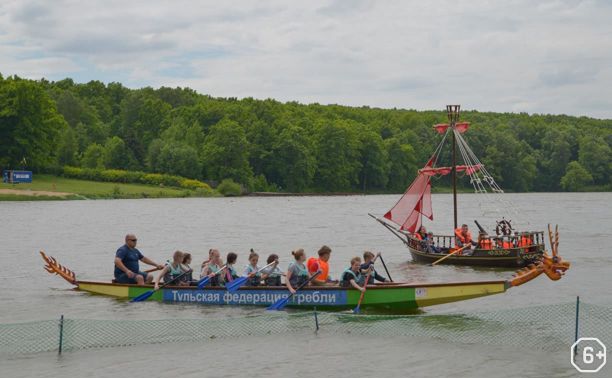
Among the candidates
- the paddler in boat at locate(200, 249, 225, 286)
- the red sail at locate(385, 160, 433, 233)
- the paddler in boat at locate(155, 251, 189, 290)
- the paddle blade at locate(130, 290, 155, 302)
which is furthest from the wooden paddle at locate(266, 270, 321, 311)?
the red sail at locate(385, 160, 433, 233)

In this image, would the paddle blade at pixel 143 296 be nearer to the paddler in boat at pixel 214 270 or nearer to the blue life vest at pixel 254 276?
the paddler in boat at pixel 214 270

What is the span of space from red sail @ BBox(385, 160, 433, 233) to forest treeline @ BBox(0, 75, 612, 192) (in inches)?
3042

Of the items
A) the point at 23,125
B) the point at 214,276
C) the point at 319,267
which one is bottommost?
the point at 214,276

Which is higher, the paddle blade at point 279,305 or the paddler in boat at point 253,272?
the paddler in boat at point 253,272

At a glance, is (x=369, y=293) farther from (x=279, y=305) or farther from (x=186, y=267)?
(x=186, y=267)

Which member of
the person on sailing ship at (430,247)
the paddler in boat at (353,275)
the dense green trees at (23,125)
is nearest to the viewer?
the paddler in boat at (353,275)

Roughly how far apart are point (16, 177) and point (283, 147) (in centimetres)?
4605

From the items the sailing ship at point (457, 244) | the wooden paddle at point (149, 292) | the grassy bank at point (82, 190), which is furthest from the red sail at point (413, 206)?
the grassy bank at point (82, 190)

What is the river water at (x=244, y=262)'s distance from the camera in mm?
16953

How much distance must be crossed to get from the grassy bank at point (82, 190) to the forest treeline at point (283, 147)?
195 inches

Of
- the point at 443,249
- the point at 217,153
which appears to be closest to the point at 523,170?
the point at 217,153

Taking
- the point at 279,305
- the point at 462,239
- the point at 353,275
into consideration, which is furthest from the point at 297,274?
the point at 462,239

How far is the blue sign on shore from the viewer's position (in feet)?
326

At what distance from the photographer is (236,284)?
2292 centimetres
